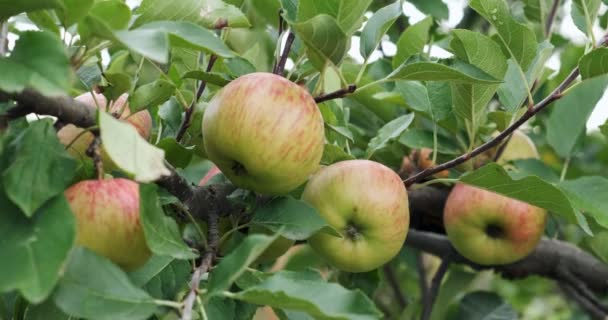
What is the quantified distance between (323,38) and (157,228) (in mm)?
334

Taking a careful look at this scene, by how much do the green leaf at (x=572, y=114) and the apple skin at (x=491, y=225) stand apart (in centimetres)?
27

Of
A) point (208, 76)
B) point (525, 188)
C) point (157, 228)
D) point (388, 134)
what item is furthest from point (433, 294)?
point (157, 228)

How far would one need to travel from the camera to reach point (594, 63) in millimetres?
1161

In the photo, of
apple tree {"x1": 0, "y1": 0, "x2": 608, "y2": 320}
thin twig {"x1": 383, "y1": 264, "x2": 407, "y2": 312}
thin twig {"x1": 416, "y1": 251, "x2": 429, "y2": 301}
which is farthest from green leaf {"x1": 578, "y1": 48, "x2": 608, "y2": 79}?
thin twig {"x1": 383, "y1": 264, "x2": 407, "y2": 312}

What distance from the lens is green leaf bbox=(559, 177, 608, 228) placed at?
52.2 inches

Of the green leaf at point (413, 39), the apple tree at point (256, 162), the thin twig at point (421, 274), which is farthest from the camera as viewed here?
the thin twig at point (421, 274)

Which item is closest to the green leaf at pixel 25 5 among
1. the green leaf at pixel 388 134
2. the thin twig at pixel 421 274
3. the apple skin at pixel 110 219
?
the apple skin at pixel 110 219

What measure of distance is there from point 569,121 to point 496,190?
2.02 ft

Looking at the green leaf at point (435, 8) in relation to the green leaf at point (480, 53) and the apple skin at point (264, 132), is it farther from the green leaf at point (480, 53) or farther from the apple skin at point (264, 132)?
the apple skin at point (264, 132)

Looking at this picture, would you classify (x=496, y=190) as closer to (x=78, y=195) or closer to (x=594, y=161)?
(x=78, y=195)

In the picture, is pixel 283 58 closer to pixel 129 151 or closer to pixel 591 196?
pixel 129 151

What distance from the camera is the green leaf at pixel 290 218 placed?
3.51 ft

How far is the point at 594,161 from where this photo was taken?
2668 mm

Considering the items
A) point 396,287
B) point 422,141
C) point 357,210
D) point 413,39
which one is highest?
point 413,39
